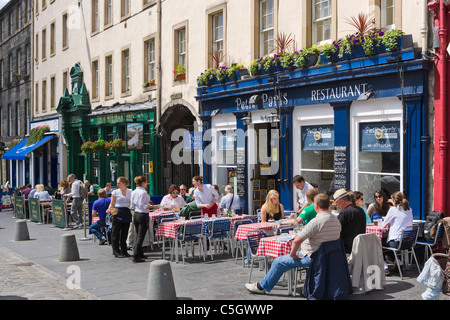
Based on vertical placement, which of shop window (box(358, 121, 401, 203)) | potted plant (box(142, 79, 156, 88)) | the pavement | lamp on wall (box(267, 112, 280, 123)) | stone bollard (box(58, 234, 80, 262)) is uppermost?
potted plant (box(142, 79, 156, 88))

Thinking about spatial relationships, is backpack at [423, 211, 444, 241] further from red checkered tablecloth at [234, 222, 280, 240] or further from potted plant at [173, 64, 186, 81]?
potted plant at [173, 64, 186, 81]

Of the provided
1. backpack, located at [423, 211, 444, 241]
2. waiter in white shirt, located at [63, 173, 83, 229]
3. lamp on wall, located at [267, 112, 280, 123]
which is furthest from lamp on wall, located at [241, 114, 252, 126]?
backpack, located at [423, 211, 444, 241]

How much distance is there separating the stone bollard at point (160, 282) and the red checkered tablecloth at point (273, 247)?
178cm

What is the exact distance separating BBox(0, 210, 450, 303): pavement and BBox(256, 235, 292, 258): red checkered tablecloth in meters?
0.59

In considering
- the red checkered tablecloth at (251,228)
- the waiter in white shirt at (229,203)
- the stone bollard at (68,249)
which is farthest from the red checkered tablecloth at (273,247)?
the waiter in white shirt at (229,203)

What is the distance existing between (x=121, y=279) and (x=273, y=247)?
2.93 metres

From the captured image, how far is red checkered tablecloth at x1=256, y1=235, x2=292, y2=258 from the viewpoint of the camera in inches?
344

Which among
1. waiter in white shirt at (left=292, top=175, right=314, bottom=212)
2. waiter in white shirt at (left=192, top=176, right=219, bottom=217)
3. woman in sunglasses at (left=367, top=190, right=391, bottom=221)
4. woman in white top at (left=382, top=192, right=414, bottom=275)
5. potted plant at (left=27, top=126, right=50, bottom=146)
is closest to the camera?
woman in white top at (left=382, top=192, right=414, bottom=275)

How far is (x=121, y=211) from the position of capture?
11930mm

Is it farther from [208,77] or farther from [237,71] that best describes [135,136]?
[237,71]

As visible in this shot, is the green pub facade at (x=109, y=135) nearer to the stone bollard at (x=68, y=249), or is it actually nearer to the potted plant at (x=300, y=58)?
the potted plant at (x=300, y=58)

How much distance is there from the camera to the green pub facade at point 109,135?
2173cm

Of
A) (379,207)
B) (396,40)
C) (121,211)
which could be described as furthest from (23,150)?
(396,40)
